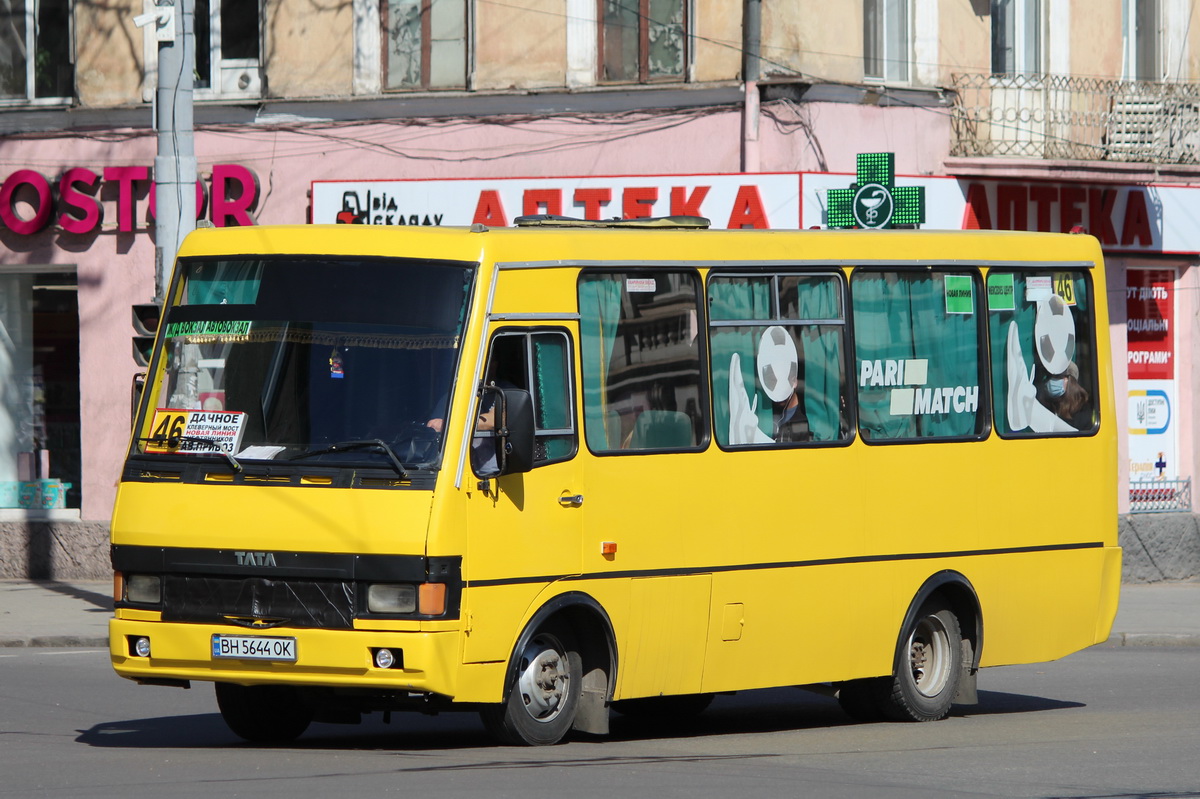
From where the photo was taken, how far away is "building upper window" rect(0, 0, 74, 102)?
922 inches

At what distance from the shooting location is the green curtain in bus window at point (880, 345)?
1235 cm

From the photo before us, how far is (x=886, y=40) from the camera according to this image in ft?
72.0

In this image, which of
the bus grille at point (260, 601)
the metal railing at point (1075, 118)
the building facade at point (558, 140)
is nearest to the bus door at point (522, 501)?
the bus grille at point (260, 601)

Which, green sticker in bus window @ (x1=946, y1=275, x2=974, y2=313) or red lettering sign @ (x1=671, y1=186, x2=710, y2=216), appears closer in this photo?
green sticker in bus window @ (x1=946, y1=275, x2=974, y2=313)

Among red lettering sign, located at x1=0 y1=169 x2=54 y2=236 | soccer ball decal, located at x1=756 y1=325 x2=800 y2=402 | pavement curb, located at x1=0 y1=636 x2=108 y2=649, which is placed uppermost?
red lettering sign, located at x1=0 y1=169 x2=54 y2=236

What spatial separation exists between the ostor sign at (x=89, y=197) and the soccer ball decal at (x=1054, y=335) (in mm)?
11388

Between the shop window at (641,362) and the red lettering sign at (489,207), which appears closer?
the shop window at (641,362)

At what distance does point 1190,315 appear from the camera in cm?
2409

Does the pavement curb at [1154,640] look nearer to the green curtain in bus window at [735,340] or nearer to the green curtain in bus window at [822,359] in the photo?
the green curtain in bus window at [822,359]

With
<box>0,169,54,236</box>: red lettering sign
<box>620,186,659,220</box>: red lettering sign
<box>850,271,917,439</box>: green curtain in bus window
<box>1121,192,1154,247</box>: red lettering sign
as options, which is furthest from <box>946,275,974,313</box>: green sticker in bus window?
<box>0,169,54,236</box>: red lettering sign

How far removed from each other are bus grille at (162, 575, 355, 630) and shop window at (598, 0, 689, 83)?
12140 mm

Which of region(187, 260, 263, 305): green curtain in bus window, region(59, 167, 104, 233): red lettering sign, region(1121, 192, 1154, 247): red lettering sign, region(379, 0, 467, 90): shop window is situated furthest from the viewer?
region(1121, 192, 1154, 247): red lettering sign

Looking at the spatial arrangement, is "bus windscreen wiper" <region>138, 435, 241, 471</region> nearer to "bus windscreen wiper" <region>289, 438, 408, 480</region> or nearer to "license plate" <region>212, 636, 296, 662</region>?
"bus windscreen wiper" <region>289, 438, 408, 480</region>

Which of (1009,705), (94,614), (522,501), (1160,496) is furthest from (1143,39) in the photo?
(522,501)
